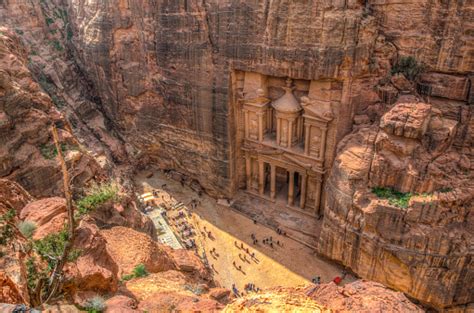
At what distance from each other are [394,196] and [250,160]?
→ 10090 millimetres

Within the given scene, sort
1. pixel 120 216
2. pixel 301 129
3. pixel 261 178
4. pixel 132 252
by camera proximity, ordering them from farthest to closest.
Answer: pixel 261 178, pixel 301 129, pixel 120 216, pixel 132 252

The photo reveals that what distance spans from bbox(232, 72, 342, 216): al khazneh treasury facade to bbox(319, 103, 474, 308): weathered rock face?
132 inches

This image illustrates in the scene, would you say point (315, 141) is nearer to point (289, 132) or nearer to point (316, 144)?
point (316, 144)

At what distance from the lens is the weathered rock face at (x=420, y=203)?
1505 cm

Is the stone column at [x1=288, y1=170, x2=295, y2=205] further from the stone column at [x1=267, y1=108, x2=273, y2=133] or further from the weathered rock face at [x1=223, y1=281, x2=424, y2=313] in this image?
the weathered rock face at [x1=223, y1=281, x2=424, y2=313]

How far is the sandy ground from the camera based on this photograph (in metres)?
19.0

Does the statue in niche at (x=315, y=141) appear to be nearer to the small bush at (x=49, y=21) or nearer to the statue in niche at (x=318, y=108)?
the statue in niche at (x=318, y=108)

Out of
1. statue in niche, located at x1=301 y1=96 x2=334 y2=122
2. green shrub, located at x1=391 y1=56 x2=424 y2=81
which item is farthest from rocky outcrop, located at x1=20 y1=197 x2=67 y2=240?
green shrub, located at x1=391 y1=56 x2=424 y2=81

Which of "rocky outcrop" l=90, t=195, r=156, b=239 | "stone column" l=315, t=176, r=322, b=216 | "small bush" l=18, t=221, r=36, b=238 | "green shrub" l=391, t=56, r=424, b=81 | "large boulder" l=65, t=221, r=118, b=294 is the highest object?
"green shrub" l=391, t=56, r=424, b=81

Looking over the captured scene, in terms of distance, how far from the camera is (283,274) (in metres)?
19.1

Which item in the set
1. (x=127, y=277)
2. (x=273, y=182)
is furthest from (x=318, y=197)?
(x=127, y=277)

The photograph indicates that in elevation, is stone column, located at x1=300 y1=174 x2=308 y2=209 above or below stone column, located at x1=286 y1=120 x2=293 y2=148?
below

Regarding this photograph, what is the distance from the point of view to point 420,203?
15.2 m

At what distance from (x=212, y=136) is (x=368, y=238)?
458 inches
